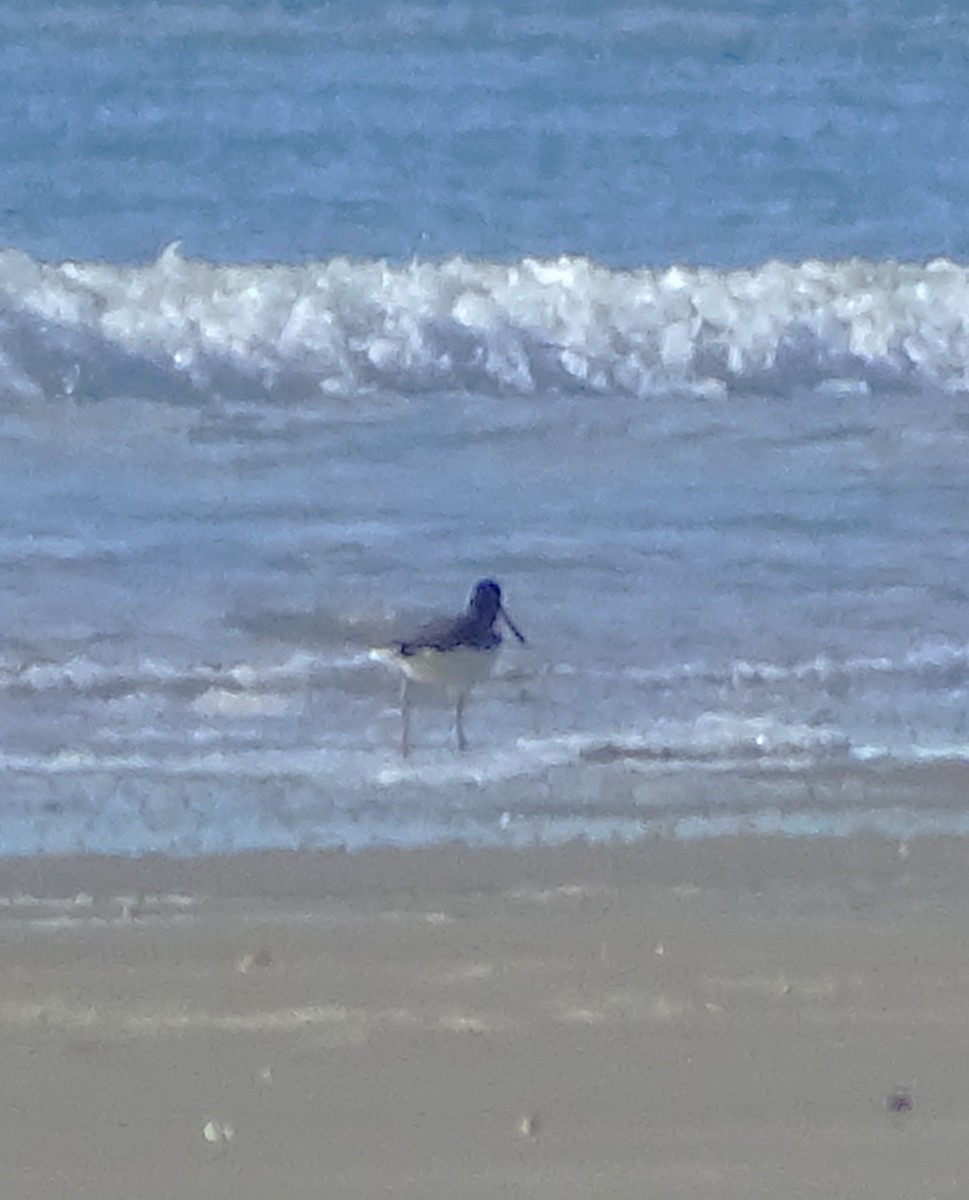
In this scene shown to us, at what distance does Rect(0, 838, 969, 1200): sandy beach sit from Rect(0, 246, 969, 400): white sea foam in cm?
324

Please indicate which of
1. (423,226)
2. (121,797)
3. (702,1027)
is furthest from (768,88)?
(702,1027)

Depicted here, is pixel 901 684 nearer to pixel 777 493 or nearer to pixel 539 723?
pixel 539 723

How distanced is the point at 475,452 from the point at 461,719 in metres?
2.04

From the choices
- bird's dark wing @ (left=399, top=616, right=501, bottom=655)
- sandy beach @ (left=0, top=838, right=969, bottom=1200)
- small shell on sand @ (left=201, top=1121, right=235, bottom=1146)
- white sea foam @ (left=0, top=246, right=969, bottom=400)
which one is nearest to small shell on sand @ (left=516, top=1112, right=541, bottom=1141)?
sandy beach @ (left=0, top=838, right=969, bottom=1200)

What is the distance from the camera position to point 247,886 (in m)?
3.23

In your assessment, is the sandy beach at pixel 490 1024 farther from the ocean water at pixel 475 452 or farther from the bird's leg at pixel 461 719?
the bird's leg at pixel 461 719

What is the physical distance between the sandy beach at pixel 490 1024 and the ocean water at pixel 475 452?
0.24 m

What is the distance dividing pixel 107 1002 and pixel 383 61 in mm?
3380

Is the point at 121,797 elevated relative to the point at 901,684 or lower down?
lower down

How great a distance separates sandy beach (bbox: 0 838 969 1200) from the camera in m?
2.50

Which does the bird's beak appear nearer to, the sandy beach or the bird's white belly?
the bird's white belly

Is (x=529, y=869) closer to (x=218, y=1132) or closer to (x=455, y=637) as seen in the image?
(x=218, y=1132)

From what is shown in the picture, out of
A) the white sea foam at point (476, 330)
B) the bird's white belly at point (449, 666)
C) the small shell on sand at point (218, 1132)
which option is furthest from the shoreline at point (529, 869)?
the white sea foam at point (476, 330)

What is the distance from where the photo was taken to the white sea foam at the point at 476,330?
21.1ft
